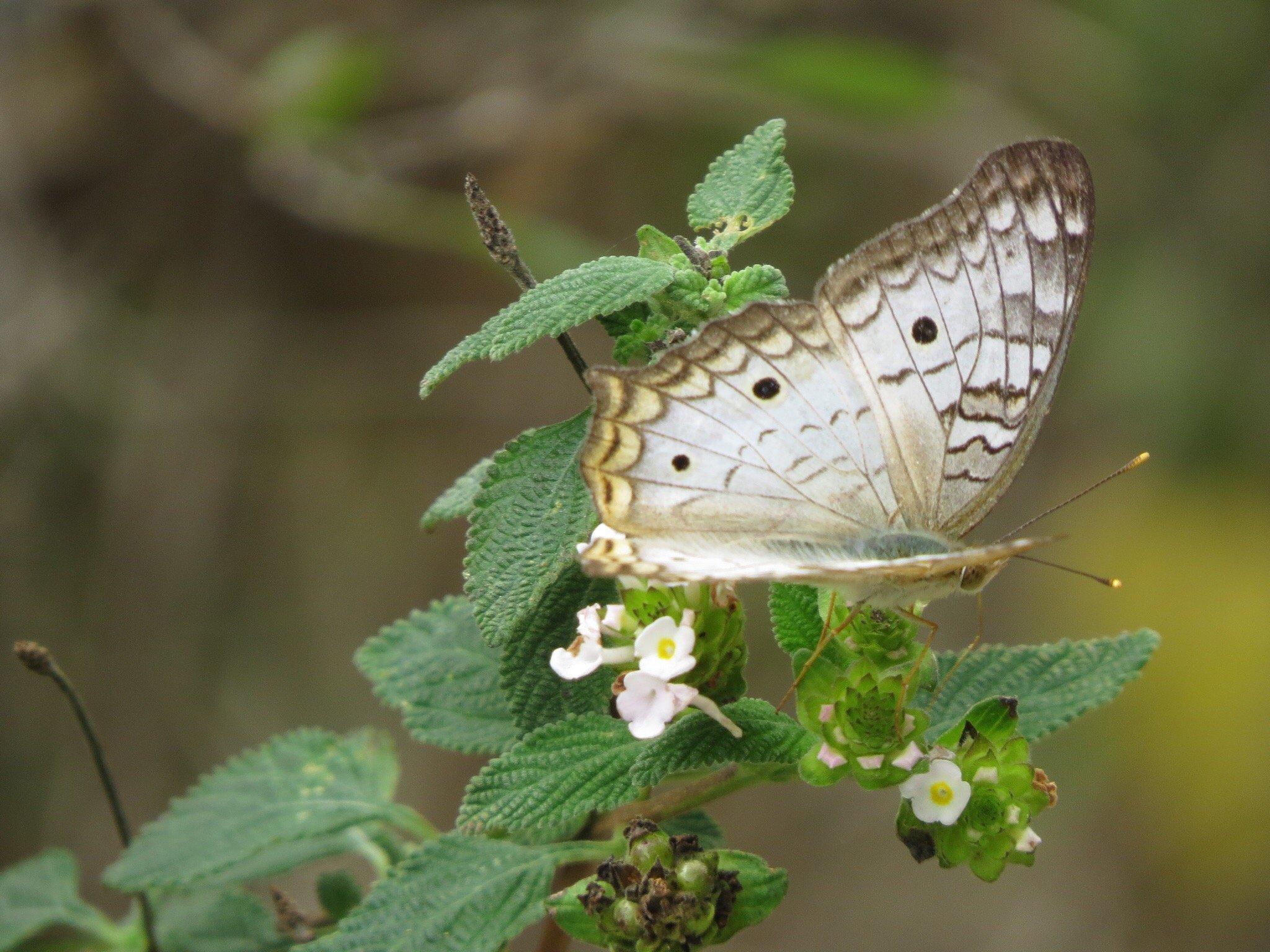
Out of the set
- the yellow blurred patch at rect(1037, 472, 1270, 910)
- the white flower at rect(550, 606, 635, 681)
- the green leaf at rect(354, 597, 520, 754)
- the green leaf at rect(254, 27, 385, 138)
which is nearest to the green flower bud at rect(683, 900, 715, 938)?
the white flower at rect(550, 606, 635, 681)

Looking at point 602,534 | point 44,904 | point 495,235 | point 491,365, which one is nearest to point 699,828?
point 602,534

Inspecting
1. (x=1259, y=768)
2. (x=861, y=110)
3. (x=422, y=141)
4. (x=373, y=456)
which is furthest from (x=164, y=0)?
(x=1259, y=768)

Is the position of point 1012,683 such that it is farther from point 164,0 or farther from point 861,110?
point 164,0

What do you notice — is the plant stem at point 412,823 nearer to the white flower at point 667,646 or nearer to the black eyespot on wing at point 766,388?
the white flower at point 667,646

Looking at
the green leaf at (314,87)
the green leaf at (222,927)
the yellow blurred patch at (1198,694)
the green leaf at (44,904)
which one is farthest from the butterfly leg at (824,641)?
the yellow blurred patch at (1198,694)

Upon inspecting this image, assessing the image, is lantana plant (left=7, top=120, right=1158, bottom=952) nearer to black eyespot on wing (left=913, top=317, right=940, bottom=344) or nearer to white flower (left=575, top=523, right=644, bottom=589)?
white flower (left=575, top=523, right=644, bottom=589)

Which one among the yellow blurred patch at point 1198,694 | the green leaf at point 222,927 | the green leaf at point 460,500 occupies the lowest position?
the yellow blurred patch at point 1198,694

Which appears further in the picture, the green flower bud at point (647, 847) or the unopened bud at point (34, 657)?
the unopened bud at point (34, 657)

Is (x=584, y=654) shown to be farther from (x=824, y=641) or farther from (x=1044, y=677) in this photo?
(x=1044, y=677)
